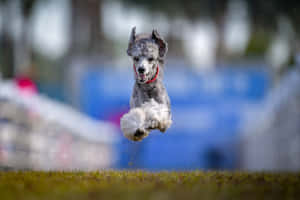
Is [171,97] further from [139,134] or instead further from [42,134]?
[139,134]

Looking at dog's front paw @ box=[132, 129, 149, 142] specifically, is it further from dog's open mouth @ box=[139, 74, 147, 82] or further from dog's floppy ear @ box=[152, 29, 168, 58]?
dog's floppy ear @ box=[152, 29, 168, 58]

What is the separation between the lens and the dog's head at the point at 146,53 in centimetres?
714

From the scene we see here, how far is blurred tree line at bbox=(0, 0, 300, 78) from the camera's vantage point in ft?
92.1

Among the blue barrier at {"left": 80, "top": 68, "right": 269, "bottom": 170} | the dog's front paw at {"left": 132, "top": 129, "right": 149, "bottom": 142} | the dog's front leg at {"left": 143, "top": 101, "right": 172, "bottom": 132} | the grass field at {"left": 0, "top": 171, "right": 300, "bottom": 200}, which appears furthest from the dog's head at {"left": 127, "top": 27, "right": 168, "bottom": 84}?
the blue barrier at {"left": 80, "top": 68, "right": 269, "bottom": 170}

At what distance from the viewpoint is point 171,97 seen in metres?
23.1

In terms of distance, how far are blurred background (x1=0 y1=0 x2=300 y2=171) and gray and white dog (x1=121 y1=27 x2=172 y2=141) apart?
1.20 metres

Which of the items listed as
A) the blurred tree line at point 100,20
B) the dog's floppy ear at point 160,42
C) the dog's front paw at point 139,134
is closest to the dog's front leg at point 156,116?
the dog's front paw at point 139,134

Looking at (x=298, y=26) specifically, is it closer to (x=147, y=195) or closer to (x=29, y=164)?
(x=29, y=164)

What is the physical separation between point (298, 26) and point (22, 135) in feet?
79.4

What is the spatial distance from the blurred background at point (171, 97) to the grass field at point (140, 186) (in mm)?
1300

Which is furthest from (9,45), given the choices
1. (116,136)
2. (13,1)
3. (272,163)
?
(272,163)

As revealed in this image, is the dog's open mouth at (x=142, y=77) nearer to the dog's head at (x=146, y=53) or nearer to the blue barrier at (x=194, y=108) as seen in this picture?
the dog's head at (x=146, y=53)

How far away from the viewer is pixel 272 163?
16141mm

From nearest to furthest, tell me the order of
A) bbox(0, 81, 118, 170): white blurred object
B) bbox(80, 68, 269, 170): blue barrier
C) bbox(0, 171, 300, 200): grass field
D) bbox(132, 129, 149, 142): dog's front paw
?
bbox(0, 171, 300, 200): grass field < bbox(132, 129, 149, 142): dog's front paw < bbox(0, 81, 118, 170): white blurred object < bbox(80, 68, 269, 170): blue barrier
